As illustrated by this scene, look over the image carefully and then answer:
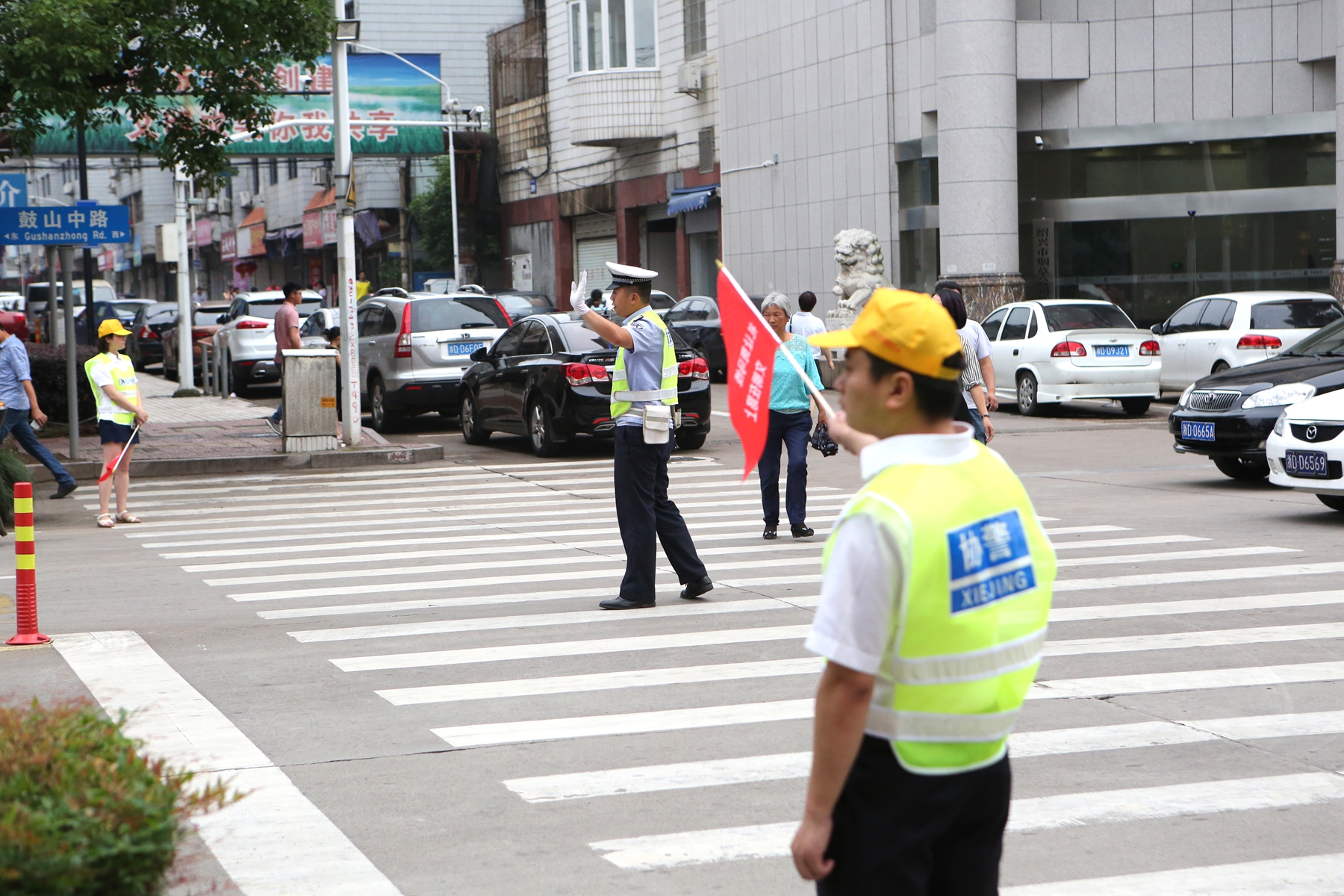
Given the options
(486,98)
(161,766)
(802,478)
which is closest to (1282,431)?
(802,478)

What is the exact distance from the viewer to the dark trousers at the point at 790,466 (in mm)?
12281

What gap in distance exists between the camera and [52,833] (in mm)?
2811

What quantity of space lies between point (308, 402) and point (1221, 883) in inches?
609

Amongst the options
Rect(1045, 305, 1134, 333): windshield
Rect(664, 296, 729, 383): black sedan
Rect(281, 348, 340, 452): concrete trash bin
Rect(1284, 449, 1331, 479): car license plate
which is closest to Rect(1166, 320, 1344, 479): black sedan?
Rect(1284, 449, 1331, 479): car license plate

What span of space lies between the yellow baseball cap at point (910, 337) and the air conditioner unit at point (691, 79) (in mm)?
37391

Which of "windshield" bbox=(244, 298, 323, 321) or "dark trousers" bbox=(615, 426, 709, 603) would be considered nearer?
"dark trousers" bbox=(615, 426, 709, 603)

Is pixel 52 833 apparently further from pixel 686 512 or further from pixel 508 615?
pixel 686 512

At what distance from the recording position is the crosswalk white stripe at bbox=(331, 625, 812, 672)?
7965 millimetres

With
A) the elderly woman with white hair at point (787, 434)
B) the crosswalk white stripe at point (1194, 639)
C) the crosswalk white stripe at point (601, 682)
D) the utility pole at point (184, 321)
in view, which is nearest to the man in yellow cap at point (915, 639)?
the crosswalk white stripe at point (601, 682)

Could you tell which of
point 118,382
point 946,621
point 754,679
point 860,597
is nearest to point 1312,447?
point 754,679

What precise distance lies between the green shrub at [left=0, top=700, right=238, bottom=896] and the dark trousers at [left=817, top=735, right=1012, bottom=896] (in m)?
1.20

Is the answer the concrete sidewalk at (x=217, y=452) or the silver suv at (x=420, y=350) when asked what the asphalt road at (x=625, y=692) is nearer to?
the concrete sidewalk at (x=217, y=452)

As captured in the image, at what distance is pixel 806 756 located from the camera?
6.09 metres

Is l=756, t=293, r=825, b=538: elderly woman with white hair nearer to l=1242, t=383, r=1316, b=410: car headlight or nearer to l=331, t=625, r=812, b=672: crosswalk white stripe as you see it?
l=331, t=625, r=812, b=672: crosswalk white stripe
